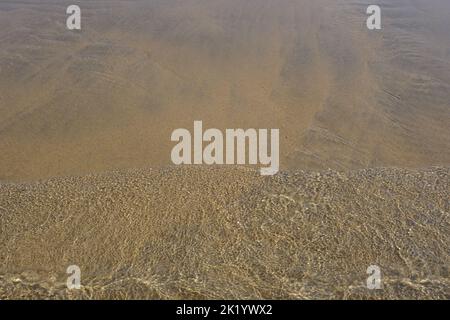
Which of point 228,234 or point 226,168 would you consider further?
point 226,168

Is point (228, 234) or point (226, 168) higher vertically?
point (226, 168)

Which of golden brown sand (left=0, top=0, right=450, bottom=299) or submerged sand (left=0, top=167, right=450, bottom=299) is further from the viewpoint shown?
golden brown sand (left=0, top=0, right=450, bottom=299)

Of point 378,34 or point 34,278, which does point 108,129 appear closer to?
point 34,278

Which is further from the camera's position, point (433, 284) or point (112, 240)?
point (112, 240)

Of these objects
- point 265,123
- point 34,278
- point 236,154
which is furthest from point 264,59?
point 34,278
